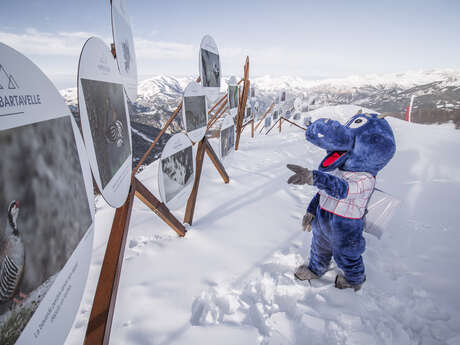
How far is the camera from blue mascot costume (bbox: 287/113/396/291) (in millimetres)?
1235

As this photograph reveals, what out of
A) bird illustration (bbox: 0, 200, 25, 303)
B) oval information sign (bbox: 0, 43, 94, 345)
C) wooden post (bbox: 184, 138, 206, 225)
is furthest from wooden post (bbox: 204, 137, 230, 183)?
bird illustration (bbox: 0, 200, 25, 303)

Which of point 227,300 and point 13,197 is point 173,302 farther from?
point 13,197

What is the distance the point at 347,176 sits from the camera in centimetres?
130

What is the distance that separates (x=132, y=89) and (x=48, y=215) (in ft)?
3.85

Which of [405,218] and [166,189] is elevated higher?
[166,189]

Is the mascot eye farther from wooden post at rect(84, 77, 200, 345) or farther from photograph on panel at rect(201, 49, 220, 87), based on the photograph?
photograph on panel at rect(201, 49, 220, 87)

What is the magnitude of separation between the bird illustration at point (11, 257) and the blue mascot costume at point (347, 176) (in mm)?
1075

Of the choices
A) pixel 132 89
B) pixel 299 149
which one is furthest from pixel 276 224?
pixel 299 149

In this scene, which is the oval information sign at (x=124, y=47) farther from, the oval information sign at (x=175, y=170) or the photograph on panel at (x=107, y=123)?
the oval information sign at (x=175, y=170)

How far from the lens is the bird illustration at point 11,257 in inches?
15.7

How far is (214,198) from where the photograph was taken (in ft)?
9.02

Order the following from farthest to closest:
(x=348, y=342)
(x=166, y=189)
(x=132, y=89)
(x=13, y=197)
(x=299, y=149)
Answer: (x=299, y=149)
(x=166, y=189)
(x=132, y=89)
(x=348, y=342)
(x=13, y=197)

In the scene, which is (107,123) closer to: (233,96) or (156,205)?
(156,205)

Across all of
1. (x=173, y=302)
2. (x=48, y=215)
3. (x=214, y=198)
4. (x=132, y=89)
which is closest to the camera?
(x=48, y=215)
